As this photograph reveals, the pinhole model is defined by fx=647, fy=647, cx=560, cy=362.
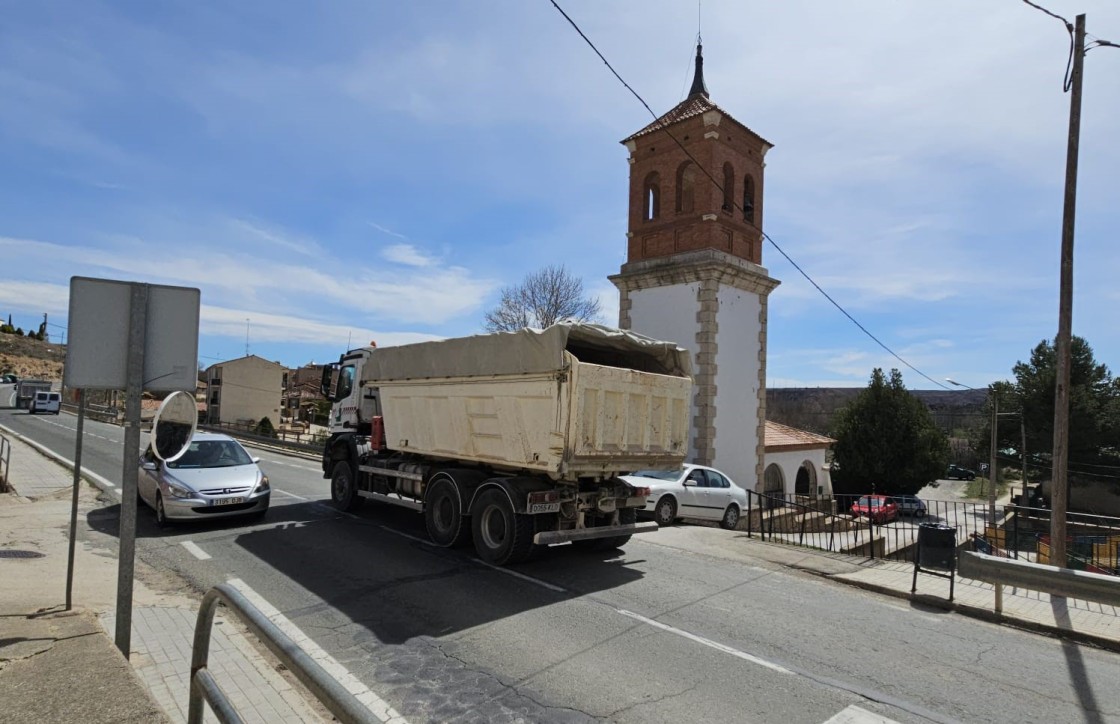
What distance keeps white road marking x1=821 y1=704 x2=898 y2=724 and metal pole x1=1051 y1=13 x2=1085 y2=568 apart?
6.47 meters

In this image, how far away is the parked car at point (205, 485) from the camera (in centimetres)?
1022

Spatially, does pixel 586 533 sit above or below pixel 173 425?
below

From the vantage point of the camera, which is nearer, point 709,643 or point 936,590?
point 709,643

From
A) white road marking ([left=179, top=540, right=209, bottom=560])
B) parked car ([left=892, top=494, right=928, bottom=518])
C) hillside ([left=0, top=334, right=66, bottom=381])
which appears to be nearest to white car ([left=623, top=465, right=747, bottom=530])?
white road marking ([left=179, top=540, right=209, bottom=560])

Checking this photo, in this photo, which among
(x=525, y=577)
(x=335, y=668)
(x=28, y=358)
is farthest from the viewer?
(x=28, y=358)

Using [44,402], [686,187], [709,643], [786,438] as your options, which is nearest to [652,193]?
[686,187]

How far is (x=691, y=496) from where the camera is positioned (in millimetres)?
14047

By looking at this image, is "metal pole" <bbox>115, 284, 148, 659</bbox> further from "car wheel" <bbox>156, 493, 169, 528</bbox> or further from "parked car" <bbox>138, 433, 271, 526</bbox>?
"car wheel" <bbox>156, 493, 169, 528</bbox>

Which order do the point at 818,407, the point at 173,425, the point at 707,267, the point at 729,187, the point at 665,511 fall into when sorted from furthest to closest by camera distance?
the point at 818,407, the point at 729,187, the point at 707,267, the point at 665,511, the point at 173,425

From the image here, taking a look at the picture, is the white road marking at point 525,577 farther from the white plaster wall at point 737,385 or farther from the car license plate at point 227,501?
the white plaster wall at point 737,385

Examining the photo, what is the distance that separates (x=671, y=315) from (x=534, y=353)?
13.0 m

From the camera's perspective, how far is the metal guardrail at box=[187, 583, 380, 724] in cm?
207

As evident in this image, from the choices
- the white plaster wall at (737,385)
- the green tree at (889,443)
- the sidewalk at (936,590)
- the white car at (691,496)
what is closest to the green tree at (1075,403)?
the green tree at (889,443)

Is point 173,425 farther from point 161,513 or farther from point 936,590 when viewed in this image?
point 936,590
